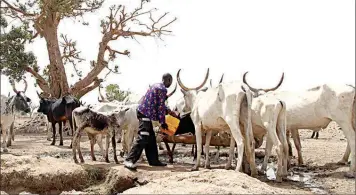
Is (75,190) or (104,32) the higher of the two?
(104,32)

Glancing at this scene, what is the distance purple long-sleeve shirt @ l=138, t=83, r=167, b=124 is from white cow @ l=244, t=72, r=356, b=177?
7.84 ft

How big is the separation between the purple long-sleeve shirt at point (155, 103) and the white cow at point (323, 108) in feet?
7.84

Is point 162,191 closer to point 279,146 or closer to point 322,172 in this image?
point 279,146

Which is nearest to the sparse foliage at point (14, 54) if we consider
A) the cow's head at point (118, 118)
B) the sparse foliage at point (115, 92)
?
the cow's head at point (118, 118)

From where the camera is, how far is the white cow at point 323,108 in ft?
29.9

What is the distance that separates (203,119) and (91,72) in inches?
584

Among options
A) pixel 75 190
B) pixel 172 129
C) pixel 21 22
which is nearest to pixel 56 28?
pixel 21 22

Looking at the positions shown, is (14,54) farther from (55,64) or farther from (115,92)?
(115,92)

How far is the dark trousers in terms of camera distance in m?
8.73

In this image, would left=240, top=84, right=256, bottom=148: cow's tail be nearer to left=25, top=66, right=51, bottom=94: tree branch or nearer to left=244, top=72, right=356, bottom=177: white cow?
left=244, top=72, right=356, bottom=177: white cow

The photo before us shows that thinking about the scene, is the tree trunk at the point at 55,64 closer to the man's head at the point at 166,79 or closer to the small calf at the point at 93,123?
the small calf at the point at 93,123

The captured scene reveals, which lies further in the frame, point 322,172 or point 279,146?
point 322,172

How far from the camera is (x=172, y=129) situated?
1053cm

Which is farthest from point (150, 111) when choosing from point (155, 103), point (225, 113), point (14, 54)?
point (14, 54)
